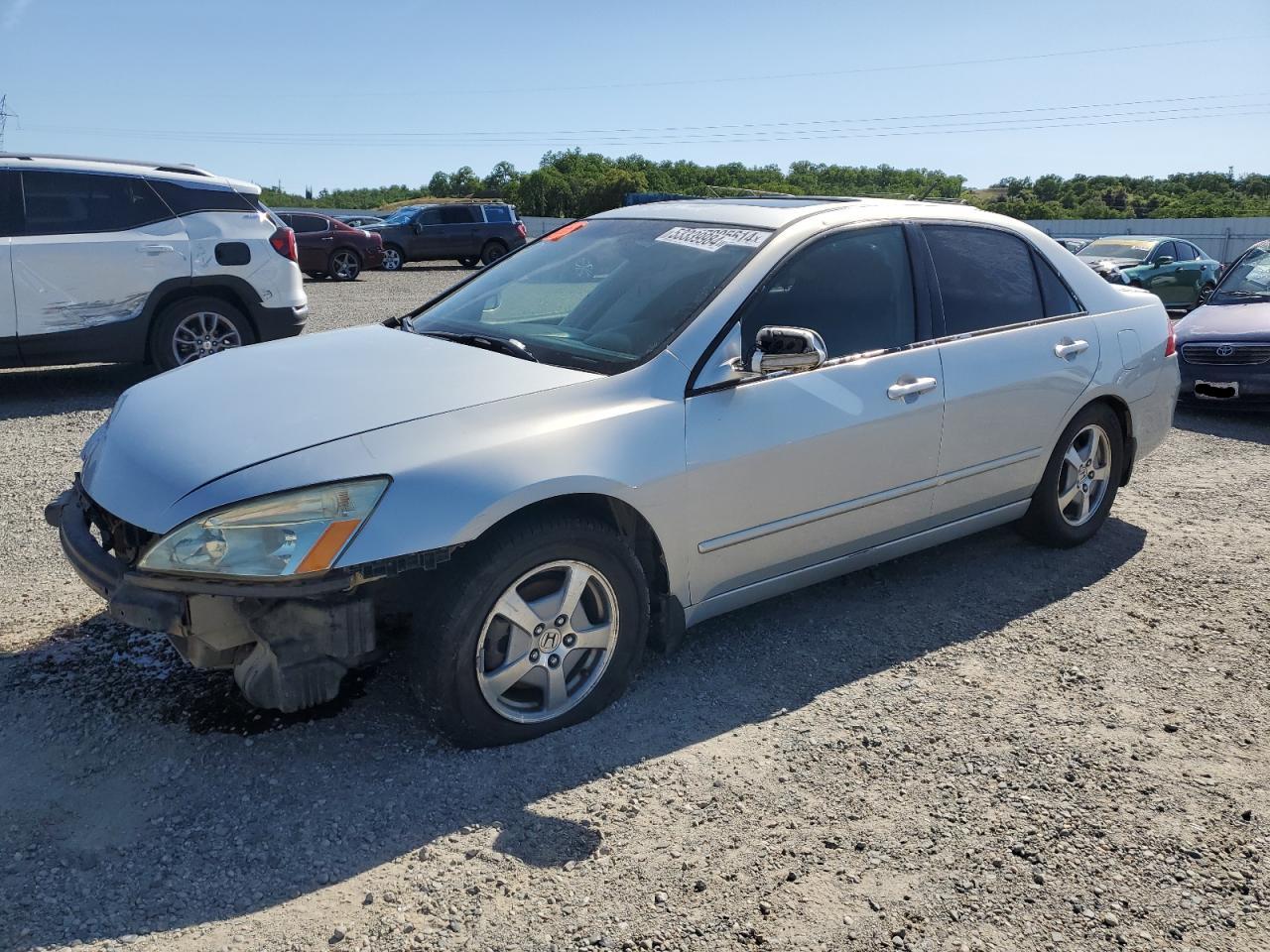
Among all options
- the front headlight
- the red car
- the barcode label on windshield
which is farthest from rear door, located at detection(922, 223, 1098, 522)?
the red car

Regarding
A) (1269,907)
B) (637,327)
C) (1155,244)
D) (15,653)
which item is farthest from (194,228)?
(1155,244)

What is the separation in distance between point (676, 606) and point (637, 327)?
100cm

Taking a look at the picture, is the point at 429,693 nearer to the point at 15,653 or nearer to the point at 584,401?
the point at 584,401

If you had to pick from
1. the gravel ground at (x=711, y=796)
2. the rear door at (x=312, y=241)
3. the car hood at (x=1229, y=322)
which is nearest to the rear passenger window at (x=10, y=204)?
the gravel ground at (x=711, y=796)

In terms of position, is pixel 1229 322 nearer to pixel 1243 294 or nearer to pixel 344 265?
pixel 1243 294

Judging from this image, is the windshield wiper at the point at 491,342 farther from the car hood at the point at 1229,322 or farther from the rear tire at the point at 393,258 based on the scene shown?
the rear tire at the point at 393,258

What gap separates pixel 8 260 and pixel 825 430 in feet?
22.0

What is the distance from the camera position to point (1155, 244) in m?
19.0

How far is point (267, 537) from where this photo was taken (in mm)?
2861

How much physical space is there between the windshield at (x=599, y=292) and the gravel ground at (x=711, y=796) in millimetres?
1222

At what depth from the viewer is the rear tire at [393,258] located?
26398 millimetres

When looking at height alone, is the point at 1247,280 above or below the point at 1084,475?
above

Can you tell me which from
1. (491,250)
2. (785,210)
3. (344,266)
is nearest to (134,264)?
(785,210)

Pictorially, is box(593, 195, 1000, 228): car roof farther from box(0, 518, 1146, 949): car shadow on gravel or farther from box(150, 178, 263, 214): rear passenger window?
box(150, 178, 263, 214): rear passenger window
